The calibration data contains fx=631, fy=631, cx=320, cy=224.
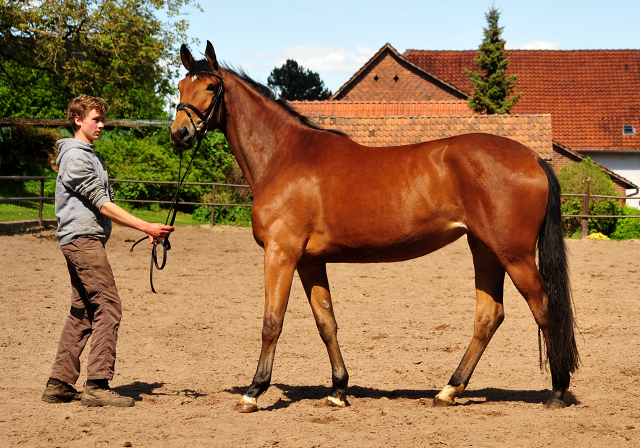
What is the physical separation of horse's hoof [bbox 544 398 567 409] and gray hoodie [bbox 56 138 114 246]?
3089 mm

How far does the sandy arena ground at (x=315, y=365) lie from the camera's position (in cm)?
359

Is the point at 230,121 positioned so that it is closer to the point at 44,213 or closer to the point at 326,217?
the point at 326,217

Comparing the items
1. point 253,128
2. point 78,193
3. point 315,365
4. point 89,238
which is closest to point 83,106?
point 78,193

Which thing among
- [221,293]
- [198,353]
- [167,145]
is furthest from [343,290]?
[167,145]

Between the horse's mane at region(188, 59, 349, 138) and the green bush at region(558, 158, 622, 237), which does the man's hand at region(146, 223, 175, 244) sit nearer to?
the horse's mane at region(188, 59, 349, 138)

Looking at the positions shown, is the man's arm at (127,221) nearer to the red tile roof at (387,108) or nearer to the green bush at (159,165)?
the green bush at (159,165)

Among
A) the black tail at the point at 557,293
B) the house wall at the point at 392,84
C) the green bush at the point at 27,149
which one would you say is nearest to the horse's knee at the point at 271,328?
the black tail at the point at 557,293

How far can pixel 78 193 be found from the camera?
4055mm

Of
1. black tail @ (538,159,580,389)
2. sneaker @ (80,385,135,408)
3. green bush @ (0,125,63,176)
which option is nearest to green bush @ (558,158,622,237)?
black tail @ (538,159,580,389)

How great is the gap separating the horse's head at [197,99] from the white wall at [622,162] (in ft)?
87.2

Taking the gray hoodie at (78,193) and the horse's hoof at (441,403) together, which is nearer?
the gray hoodie at (78,193)

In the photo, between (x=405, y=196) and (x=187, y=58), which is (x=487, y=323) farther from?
(x=187, y=58)

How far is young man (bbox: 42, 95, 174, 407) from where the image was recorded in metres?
3.99

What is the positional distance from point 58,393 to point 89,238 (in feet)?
3.41
